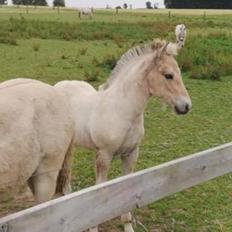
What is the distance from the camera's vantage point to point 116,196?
10.3ft

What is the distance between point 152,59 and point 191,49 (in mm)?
13287

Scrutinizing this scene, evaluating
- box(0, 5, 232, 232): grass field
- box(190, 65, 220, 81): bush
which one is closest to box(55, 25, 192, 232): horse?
box(0, 5, 232, 232): grass field

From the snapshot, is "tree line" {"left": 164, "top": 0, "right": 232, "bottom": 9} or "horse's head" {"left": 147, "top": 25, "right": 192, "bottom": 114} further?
"tree line" {"left": 164, "top": 0, "right": 232, "bottom": 9}

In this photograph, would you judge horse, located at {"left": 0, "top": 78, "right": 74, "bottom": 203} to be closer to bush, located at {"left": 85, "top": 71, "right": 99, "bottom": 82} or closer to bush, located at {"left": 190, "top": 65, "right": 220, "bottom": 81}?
bush, located at {"left": 85, "top": 71, "right": 99, "bottom": 82}

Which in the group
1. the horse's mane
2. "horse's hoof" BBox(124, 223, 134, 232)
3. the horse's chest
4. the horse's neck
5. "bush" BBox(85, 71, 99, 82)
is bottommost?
"bush" BBox(85, 71, 99, 82)

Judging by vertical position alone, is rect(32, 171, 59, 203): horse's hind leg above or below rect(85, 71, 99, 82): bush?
above

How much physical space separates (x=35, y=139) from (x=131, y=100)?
5.20 feet

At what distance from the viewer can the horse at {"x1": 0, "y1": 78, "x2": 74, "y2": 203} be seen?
3555 mm

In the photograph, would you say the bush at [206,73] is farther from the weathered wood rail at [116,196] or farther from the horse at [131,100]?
the weathered wood rail at [116,196]

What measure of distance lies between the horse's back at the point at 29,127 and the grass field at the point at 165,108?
5.15 feet

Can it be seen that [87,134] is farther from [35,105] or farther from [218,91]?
[218,91]

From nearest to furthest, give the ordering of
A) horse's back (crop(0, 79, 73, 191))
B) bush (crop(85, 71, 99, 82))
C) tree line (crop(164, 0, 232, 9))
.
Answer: horse's back (crop(0, 79, 73, 191)) → bush (crop(85, 71, 99, 82)) → tree line (crop(164, 0, 232, 9))

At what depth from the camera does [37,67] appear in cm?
1487

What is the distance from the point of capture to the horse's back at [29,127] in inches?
139
